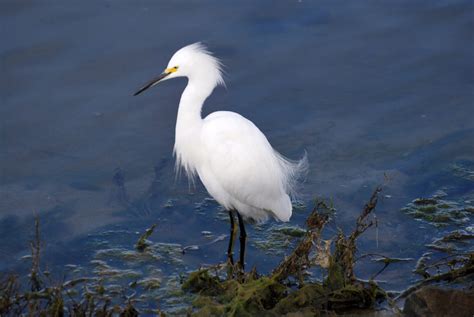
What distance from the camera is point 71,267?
18.9 ft

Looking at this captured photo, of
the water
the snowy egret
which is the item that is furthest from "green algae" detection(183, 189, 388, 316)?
the snowy egret

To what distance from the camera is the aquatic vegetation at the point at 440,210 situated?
6305 mm

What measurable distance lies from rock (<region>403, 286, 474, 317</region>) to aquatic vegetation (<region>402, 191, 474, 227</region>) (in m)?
2.21

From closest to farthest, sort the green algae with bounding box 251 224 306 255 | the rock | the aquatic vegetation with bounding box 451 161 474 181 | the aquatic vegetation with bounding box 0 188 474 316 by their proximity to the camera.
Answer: the rock → the aquatic vegetation with bounding box 0 188 474 316 → the green algae with bounding box 251 224 306 255 → the aquatic vegetation with bounding box 451 161 474 181

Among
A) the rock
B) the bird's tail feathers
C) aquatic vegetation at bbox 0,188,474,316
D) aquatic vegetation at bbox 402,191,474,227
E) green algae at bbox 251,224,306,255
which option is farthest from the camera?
aquatic vegetation at bbox 402,191,474,227

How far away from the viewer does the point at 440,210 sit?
21.1ft

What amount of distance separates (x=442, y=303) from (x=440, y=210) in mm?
2489

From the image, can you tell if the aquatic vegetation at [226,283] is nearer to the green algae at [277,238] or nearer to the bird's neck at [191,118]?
the green algae at [277,238]

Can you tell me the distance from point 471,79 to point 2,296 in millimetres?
5856

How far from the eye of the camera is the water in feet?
20.7

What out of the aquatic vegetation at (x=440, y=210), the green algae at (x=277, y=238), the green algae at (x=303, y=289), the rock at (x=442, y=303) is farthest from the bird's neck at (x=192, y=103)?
the rock at (x=442, y=303)

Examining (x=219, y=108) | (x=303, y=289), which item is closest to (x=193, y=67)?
(x=303, y=289)

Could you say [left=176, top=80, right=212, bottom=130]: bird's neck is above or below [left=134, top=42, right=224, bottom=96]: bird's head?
below

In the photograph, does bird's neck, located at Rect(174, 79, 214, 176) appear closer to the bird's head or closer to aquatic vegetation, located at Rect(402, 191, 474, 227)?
the bird's head
